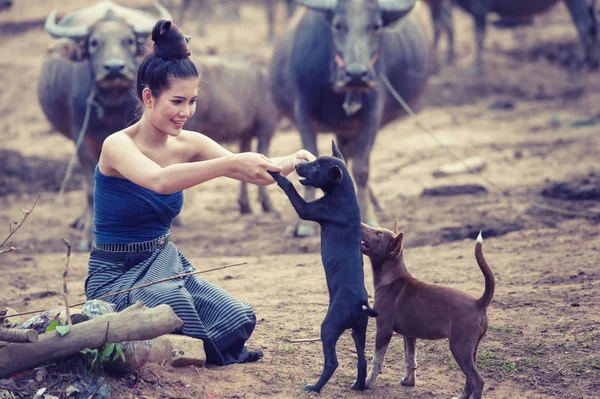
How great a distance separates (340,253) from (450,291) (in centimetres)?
51

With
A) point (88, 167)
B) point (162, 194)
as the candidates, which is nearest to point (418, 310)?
point (162, 194)

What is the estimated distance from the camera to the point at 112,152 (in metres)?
4.00

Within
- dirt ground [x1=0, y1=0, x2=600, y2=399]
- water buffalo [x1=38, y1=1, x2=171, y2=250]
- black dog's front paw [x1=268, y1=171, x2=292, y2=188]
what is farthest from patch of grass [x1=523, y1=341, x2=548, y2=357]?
water buffalo [x1=38, y1=1, x2=171, y2=250]

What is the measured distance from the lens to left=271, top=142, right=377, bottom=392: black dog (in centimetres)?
367

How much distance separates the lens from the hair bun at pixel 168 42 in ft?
13.0

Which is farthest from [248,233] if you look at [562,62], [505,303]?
[562,62]

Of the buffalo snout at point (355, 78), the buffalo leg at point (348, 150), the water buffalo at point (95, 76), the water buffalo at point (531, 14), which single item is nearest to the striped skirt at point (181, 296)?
the buffalo snout at point (355, 78)

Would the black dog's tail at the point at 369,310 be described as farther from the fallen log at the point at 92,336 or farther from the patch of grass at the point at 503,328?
the patch of grass at the point at 503,328

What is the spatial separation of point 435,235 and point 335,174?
350 centimetres

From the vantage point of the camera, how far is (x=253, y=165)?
377cm

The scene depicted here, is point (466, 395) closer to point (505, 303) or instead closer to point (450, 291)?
point (450, 291)

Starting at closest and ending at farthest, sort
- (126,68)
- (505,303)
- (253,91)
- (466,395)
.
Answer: (466,395) < (505,303) < (126,68) < (253,91)

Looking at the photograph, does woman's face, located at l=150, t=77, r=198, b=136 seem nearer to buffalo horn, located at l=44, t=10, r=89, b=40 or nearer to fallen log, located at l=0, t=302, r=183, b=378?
fallen log, located at l=0, t=302, r=183, b=378

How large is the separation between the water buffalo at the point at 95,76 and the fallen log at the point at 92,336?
429 centimetres
